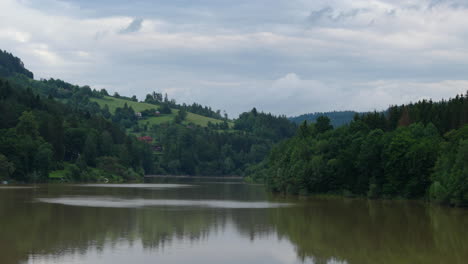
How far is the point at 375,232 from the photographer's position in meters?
52.4

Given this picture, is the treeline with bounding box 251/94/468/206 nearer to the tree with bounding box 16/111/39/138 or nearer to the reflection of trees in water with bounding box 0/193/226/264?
the reflection of trees in water with bounding box 0/193/226/264

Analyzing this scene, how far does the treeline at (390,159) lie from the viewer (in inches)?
3164

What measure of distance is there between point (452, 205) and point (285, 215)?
1037 inches

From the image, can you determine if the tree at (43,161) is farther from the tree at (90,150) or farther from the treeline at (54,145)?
the tree at (90,150)

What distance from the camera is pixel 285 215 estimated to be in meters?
66.5

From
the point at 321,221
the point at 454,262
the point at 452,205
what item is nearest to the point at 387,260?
the point at 454,262

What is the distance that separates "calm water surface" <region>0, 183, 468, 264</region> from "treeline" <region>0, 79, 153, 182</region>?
6329 centimetres

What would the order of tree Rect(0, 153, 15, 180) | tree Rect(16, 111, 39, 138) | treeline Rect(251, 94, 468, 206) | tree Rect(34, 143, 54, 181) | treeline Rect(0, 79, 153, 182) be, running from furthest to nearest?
1. tree Rect(16, 111, 39, 138)
2. tree Rect(34, 143, 54, 181)
3. treeline Rect(0, 79, 153, 182)
4. tree Rect(0, 153, 15, 180)
5. treeline Rect(251, 94, 468, 206)

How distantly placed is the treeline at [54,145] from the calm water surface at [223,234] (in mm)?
63293

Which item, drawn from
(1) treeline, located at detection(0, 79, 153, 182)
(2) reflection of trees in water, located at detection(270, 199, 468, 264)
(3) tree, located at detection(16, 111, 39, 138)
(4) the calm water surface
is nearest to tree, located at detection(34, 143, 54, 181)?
(1) treeline, located at detection(0, 79, 153, 182)

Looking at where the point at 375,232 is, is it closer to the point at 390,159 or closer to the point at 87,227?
the point at 87,227

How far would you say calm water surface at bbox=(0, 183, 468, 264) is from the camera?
127 ft

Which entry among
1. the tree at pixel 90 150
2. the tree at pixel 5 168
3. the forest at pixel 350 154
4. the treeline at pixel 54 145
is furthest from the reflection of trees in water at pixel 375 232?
the tree at pixel 90 150

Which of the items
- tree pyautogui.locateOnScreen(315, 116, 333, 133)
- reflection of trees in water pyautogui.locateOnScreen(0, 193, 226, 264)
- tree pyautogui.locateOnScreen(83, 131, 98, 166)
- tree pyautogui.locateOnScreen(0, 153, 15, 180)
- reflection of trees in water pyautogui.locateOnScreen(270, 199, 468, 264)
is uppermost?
tree pyautogui.locateOnScreen(315, 116, 333, 133)
